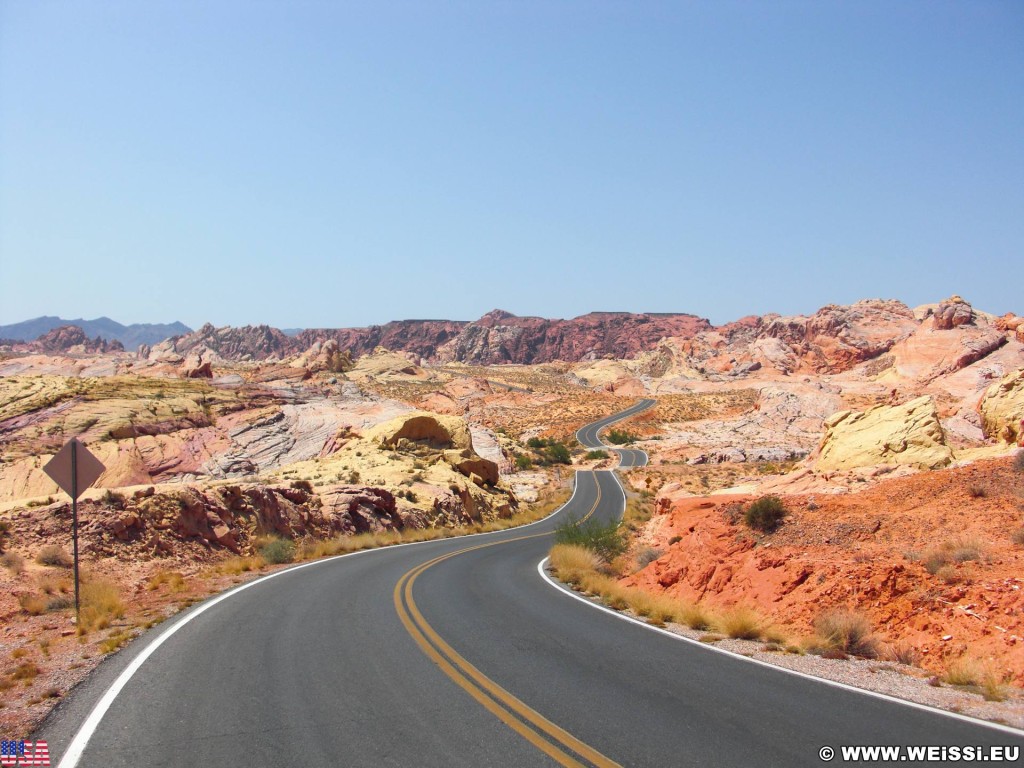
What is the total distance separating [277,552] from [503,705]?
1264 cm

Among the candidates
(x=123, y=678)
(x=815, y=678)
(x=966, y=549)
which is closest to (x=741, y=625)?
(x=815, y=678)

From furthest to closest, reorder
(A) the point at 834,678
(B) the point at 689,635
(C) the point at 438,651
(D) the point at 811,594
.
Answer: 1. (D) the point at 811,594
2. (B) the point at 689,635
3. (C) the point at 438,651
4. (A) the point at 834,678

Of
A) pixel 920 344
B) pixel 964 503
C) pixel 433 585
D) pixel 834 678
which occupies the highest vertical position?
pixel 920 344

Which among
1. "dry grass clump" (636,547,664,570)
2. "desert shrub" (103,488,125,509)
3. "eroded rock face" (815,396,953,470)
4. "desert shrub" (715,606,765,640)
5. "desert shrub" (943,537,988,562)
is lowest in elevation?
"dry grass clump" (636,547,664,570)

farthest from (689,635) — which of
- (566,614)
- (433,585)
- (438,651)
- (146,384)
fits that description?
(146,384)

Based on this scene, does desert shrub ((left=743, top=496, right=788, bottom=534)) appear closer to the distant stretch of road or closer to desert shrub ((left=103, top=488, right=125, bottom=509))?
desert shrub ((left=103, top=488, right=125, bottom=509))

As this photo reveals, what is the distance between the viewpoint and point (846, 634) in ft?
29.7

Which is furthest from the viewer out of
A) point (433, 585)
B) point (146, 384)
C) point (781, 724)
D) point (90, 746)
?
point (146, 384)

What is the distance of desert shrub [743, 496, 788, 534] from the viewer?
1461 cm

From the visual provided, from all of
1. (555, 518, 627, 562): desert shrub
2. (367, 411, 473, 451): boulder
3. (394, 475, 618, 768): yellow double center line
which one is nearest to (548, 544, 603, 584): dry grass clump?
(555, 518, 627, 562): desert shrub

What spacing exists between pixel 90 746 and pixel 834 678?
23.6 ft

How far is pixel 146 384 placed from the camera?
4394cm

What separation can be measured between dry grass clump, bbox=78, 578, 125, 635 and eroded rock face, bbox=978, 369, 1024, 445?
68.7 feet

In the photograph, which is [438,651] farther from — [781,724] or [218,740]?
[781,724]
